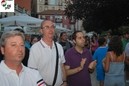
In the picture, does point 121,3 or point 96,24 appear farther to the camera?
point 96,24

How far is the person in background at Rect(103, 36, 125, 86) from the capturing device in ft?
24.6

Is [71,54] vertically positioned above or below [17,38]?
below

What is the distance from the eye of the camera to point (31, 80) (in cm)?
326

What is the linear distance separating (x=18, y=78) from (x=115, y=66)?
14.7 ft

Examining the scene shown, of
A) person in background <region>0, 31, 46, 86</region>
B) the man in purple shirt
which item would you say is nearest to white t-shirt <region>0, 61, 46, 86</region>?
person in background <region>0, 31, 46, 86</region>

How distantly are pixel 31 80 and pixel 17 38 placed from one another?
1.17ft

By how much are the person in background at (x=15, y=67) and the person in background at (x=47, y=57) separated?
196 centimetres

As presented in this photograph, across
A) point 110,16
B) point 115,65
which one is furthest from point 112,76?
point 110,16

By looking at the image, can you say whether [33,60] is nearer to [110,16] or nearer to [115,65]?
[115,65]

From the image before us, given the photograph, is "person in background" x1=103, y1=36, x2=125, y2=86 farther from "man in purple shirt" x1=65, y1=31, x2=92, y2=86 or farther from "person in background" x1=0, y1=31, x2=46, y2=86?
"person in background" x1=0, y1=31, x2=46, y2=86

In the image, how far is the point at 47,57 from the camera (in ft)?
17.6

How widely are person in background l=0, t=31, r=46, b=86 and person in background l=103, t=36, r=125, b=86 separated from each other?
435 centimetres

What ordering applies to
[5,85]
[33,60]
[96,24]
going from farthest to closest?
1. [96,24]
2. [33,60]
3. [5,85]

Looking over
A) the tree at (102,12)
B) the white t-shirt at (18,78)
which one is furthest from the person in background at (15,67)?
the tree at (102,12)
